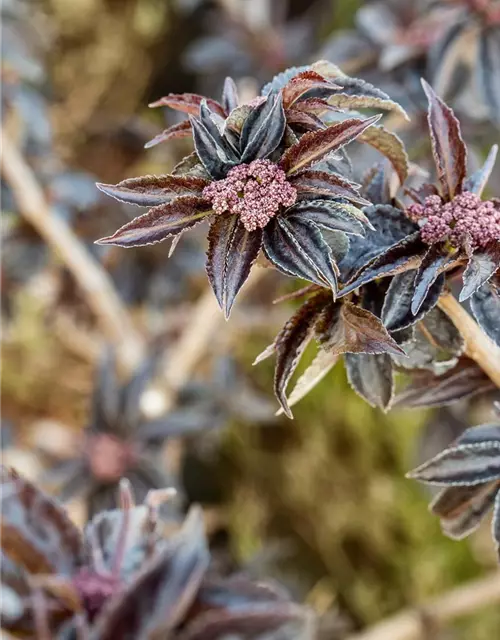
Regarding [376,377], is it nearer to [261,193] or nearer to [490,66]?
[261,193]

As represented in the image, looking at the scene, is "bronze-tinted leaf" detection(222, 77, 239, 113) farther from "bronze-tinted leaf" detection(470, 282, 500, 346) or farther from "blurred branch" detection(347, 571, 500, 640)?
"blurred branch" detection(347, 571, 500, 640)

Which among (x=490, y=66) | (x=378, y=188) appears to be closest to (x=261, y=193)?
(x=378, y=188)

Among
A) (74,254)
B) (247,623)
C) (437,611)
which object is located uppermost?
(74,254)

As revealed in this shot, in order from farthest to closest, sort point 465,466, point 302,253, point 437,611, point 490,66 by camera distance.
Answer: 1. point 437,611
2. point 490,66
3. point 465,466
4. point 302,253

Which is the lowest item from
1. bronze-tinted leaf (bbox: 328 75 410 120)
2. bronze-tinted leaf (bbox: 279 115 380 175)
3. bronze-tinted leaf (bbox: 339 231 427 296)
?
bronze-tinted leaf (bbox: 339 231 427 296)

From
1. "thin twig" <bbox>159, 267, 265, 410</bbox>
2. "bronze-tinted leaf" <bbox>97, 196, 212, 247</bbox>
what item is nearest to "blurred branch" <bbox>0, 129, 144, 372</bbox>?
"thin twig" <bbox>159, 267, 265, 410</bbox>
